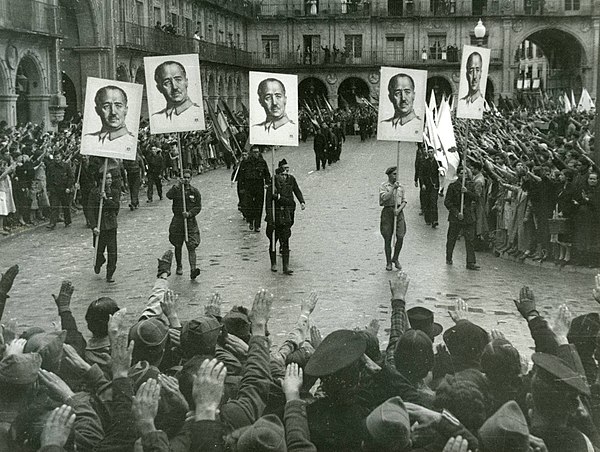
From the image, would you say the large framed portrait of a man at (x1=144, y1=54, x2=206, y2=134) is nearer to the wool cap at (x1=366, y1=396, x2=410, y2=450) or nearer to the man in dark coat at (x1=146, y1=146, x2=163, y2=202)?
the man in dark coat at (x1=146, y1=146, x2=163, y2=202)

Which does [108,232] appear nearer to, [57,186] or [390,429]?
[57,186]

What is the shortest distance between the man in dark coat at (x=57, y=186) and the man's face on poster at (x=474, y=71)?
26.7 ft

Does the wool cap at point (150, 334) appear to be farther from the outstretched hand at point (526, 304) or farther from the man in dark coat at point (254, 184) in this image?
the man in dark coat at point (254, 184)

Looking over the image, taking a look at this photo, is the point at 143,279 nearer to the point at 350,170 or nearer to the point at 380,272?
the point at 380,272

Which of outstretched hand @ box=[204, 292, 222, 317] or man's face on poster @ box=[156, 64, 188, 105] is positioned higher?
man's face on poster @ box=[156, 64, 188, 105]

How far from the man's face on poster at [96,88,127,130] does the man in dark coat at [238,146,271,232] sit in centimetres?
451

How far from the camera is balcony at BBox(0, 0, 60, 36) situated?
2228 cm

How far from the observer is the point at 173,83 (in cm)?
1184

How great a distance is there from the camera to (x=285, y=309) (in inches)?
385

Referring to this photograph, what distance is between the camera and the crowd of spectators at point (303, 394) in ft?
10.5

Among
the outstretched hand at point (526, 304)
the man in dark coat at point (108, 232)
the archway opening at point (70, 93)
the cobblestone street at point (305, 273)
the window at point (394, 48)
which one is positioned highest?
the window at point (394, 48)

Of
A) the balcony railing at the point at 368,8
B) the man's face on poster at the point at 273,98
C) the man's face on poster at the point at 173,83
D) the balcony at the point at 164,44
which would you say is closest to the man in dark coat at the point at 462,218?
the man's face on poster at the point at 273,98

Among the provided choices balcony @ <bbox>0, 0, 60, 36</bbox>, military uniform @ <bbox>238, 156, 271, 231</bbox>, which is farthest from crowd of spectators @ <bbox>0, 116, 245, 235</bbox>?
balcony @ <bbox>0, 0, 60, 36</bbox>

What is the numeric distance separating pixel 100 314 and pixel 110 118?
275 inches
